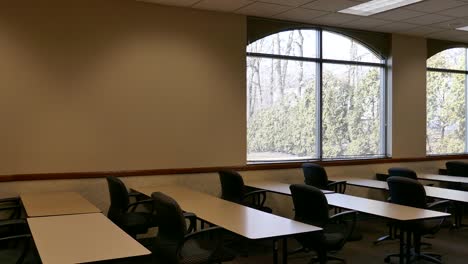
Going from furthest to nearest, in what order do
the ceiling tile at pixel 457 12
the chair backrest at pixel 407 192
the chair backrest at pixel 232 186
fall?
1. the ceiling tile at pixel 457 12
2. the chair backrest at pixel 232 186
3. the chair backrest at pixel 407 192

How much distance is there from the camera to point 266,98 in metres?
6.50

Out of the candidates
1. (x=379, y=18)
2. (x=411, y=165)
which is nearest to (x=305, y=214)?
(x=379, y=18)

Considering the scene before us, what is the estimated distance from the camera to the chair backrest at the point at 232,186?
518 centimetres

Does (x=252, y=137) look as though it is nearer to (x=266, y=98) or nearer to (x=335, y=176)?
(x=266, y=98)

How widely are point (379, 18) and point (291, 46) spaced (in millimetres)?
1306

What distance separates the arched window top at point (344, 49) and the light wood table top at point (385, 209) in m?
2.88

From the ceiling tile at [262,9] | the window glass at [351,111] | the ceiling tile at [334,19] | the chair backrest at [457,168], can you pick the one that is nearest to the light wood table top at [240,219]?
the ceiling tile at [262,9]

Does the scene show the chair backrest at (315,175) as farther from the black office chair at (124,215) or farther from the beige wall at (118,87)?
the black office chair at (124,215)

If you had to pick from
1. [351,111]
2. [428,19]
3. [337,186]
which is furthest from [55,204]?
[428,19]

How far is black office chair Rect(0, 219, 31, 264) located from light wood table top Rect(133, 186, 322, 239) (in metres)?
1.38

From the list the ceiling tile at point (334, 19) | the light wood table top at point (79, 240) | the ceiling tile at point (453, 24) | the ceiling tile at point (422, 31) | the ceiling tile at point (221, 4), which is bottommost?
the light wood table top at point (79, 240)

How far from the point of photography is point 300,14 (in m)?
6.15

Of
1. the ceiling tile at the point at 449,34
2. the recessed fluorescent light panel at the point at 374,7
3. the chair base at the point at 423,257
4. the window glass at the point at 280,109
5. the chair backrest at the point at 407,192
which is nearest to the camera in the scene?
the chair backrest at the point at 407,192

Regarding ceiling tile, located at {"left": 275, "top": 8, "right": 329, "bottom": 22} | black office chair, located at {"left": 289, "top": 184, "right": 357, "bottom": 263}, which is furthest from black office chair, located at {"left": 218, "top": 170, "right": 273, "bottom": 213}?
ceiling tile, located at {"left": 275, "top": 8, "right": 329, "bottom": 22}
